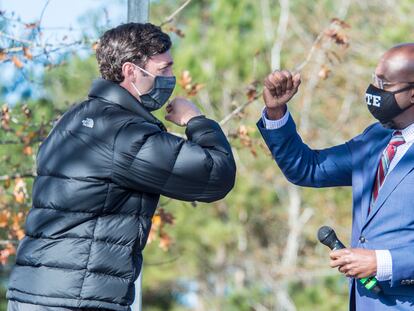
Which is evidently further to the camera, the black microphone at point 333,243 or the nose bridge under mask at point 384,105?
the nose bridge under mask at point 384,105

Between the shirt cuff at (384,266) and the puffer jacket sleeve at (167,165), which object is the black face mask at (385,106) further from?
the puffer jacket sleeve at (167,165)

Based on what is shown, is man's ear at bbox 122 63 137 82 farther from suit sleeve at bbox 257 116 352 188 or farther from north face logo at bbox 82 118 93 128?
suit sleeve at bbox 257 116 352 188

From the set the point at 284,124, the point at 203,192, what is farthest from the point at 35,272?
the point at 284,124

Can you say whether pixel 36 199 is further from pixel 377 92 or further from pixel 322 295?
pixel 322 295

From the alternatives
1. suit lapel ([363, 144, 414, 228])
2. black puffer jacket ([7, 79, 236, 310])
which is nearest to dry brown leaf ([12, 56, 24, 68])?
black puffer jacket ([7, 79, 236, 310])

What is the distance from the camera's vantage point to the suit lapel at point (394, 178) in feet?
15.4

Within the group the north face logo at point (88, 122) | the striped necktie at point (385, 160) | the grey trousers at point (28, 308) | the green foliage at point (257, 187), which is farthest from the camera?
the green foliage at point (257, 187)

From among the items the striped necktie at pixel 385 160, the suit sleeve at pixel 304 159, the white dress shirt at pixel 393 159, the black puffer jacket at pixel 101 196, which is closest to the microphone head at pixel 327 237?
the white dress shirt at pixel 393 159

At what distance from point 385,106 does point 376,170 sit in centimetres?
29

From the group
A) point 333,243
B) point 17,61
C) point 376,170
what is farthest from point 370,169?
point 17,61

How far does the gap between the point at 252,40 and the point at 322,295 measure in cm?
576

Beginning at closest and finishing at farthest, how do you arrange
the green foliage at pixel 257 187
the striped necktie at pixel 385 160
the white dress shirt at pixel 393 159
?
the white dress shirt at pixel 393 159 < the striped necktie at pixel 385 160 < the green foliage at pixel 257 187

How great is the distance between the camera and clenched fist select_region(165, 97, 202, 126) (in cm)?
473

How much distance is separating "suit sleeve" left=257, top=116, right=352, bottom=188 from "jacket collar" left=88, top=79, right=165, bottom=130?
2.46 ft
